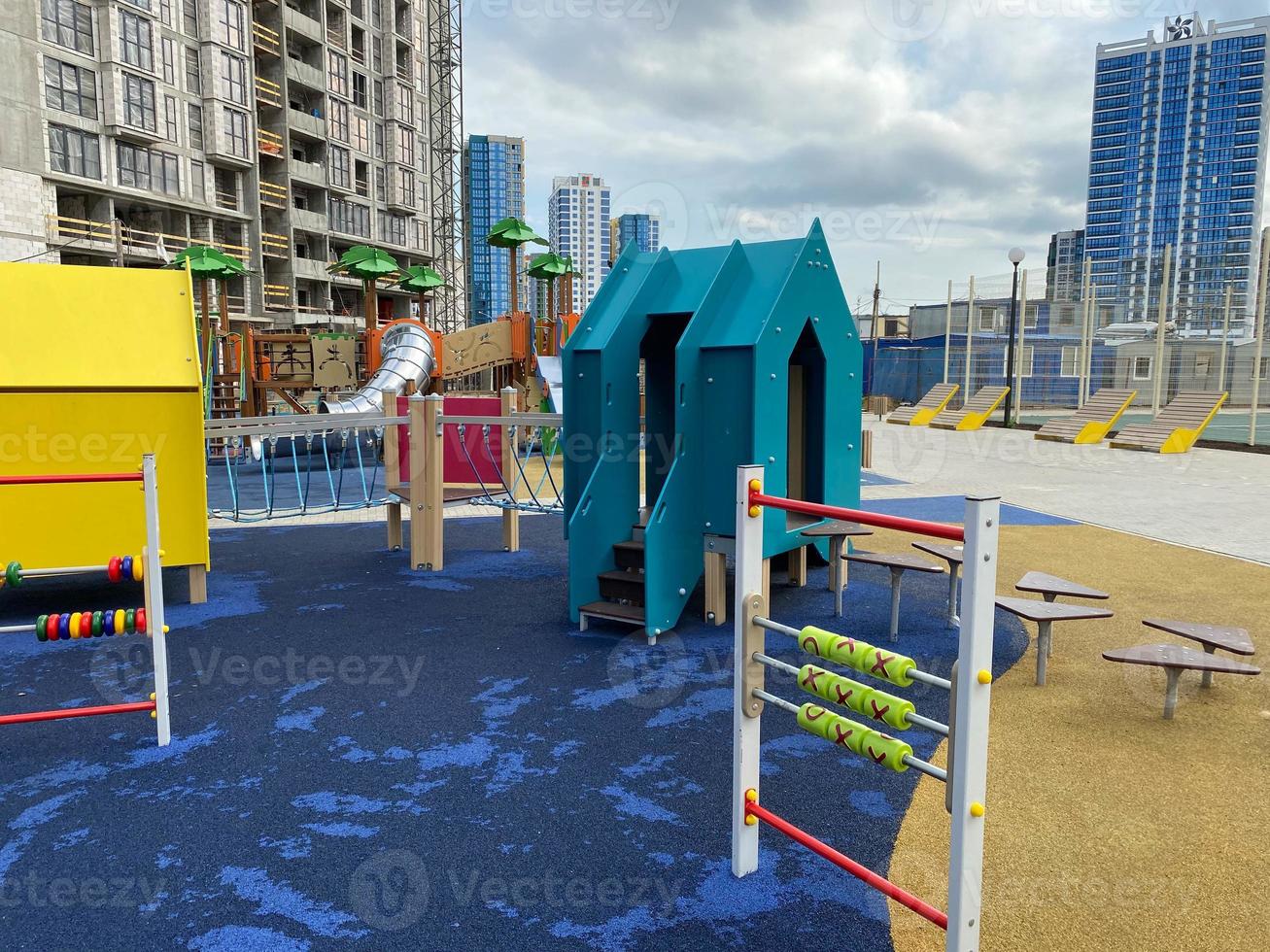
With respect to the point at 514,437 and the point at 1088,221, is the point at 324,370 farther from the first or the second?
the point at 1088,221

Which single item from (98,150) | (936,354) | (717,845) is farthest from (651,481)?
(98,150)

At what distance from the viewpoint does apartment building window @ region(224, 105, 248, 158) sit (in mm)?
36500

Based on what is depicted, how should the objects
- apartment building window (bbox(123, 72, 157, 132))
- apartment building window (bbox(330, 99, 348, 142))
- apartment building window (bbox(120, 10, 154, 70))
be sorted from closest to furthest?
apartment building window (bbox(120, 10, 154, 70)) < apartment building window (bbox(123, 72, 157, 132)) < apartment building window (bbox(330, 99, 348, 142))

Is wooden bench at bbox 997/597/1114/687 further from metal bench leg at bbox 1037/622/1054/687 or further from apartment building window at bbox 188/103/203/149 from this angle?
apartment building window at bbox 188/103/203/149

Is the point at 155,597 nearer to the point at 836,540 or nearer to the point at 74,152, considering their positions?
the point at 836,540

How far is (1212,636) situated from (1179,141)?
331 ft

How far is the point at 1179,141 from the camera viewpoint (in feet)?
280

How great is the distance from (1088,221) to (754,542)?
336 ft

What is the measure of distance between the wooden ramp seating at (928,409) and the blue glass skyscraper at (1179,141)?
229 feet

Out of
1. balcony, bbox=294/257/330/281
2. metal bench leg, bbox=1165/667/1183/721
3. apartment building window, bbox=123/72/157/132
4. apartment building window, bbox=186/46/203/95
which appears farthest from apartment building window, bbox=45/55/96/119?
metal bench leg, bbox=1165/667/1183/721

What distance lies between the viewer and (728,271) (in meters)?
5.90

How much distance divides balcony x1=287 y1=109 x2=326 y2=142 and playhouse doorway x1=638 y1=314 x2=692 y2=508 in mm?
39774

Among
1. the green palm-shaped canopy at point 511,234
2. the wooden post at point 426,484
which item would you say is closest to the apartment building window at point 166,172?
the green palm-shaped canopy at point 511,234

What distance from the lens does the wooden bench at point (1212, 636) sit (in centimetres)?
430
